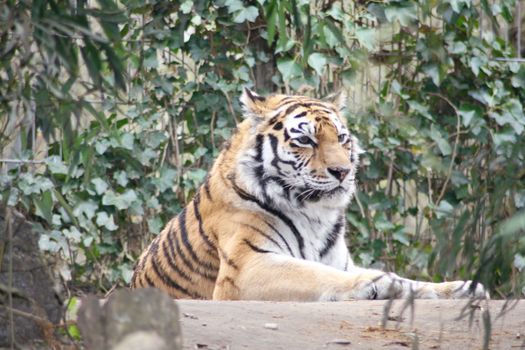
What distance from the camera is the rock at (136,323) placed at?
2281 mm

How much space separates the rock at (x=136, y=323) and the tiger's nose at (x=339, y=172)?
3519mm

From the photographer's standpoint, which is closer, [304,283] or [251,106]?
[304,283]

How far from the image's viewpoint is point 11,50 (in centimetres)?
300

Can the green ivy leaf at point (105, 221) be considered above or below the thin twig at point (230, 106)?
below

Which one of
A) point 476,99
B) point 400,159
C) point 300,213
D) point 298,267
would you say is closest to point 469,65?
point 476,99

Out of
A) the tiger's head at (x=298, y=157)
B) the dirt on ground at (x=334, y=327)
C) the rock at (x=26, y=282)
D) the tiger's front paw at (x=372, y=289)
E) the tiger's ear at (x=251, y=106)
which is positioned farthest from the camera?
the tiger's ear at (x=251, y=106)

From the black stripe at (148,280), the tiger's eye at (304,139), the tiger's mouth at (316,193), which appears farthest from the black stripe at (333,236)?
the black stripe at (148,280)

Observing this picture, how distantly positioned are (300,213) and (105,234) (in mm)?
2544

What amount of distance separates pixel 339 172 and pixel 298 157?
0.28m

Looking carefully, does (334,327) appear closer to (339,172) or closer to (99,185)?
(339,172)

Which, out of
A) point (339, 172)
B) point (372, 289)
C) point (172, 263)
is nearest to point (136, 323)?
point (372, 289)

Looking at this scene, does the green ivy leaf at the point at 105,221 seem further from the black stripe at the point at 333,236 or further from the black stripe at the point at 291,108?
the black stripe at the point at 333,236

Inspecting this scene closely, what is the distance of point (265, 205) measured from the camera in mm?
5953

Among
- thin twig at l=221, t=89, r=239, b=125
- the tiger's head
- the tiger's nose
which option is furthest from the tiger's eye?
thin twig at l=221, t=89, r=239, b=125
